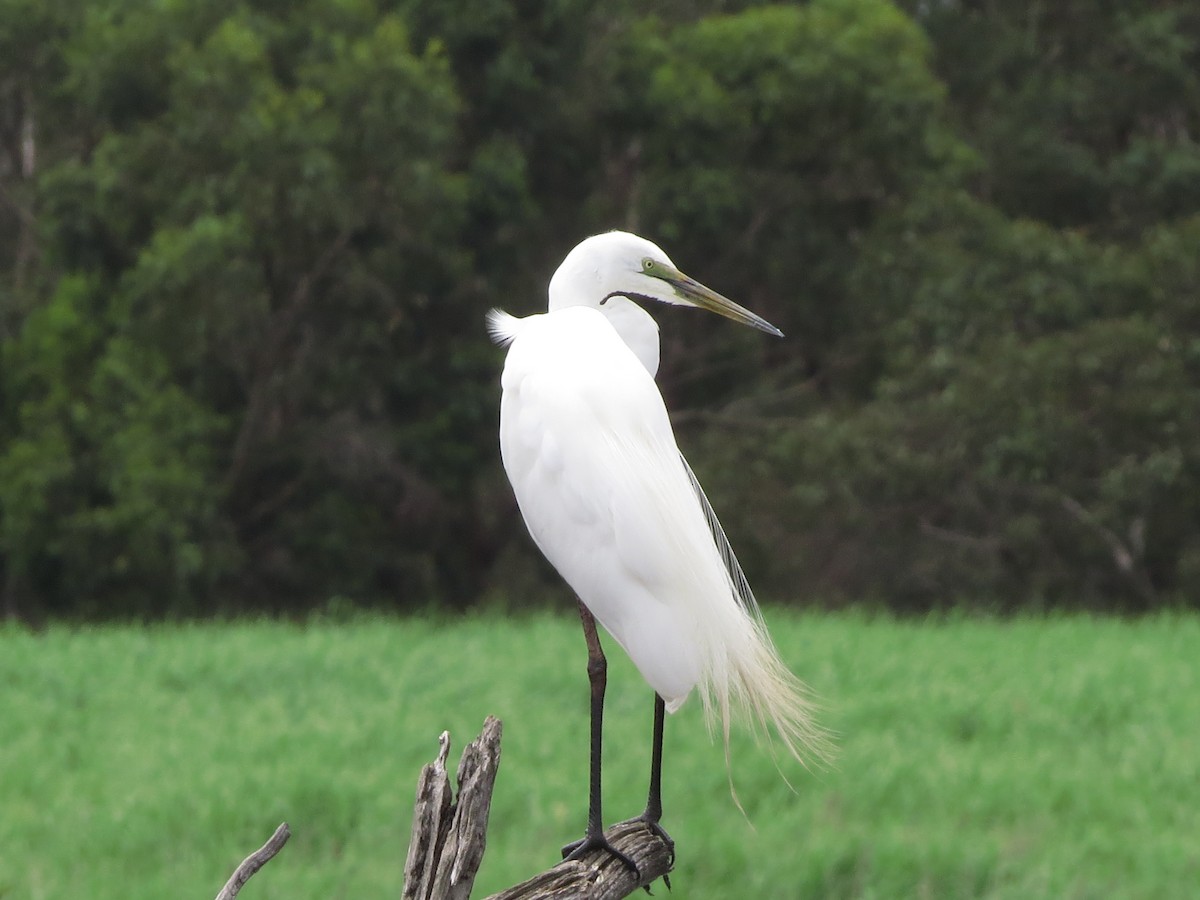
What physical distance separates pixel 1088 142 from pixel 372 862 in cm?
1210

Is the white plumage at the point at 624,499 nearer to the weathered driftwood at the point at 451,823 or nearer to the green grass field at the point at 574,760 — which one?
the weathered driftwood at the point at 451,823

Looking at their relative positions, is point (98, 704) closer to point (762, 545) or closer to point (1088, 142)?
point (762, 545)

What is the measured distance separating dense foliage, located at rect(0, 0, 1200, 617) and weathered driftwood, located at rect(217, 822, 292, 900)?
32.1 ft

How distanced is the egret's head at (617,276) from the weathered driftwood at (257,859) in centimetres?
88

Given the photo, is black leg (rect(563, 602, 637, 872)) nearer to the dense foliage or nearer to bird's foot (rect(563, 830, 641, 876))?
bird's foot (rect(563, 830, 641, 876))

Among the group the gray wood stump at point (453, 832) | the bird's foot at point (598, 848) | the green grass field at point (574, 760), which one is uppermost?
the gray wood stump at point (453, 832)

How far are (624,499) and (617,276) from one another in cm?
34

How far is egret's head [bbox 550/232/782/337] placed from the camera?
2.44m

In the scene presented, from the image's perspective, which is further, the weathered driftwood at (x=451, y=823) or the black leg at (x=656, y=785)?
the black leg at (x=656, y=785)

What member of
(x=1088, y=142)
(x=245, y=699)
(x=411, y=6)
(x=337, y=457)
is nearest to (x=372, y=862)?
(x=245, y=699)

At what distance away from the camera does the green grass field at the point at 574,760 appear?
19.1 ft

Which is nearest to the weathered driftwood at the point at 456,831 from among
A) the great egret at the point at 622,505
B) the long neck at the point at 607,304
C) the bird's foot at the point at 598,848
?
the bird's foot at the point at 598,848

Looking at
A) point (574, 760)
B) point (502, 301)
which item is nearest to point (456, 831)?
point (574, 760)

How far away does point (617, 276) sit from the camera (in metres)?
2.46
